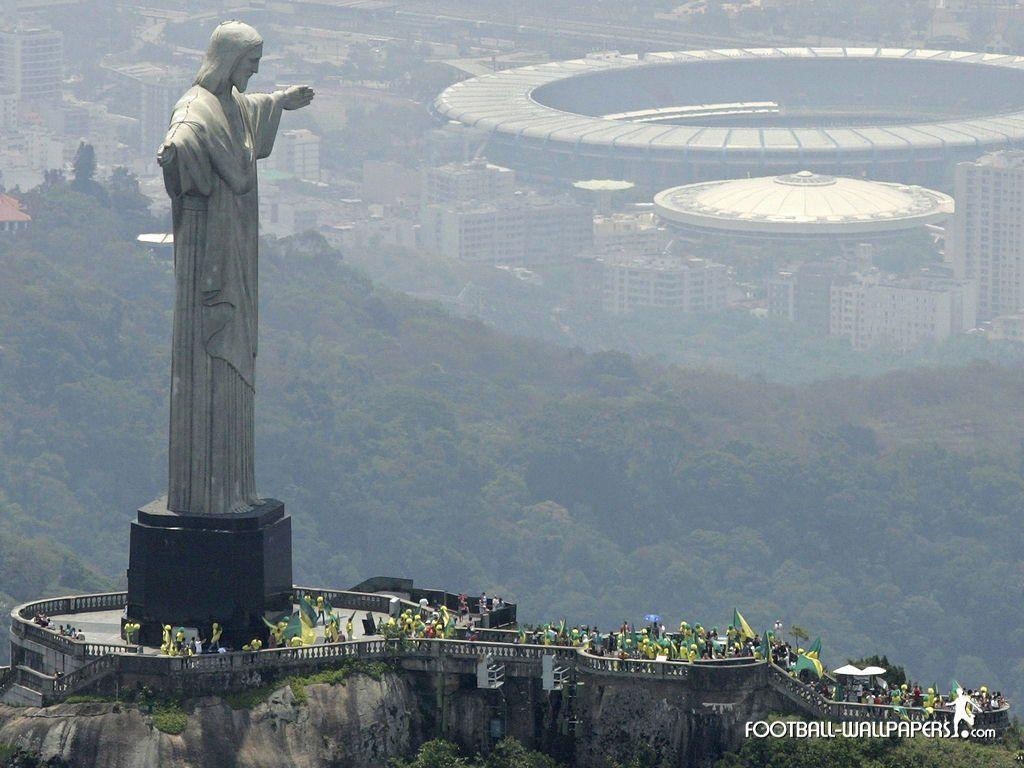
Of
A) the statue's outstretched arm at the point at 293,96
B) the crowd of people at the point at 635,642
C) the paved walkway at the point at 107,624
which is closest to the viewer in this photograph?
the crowd of people at the point at 635,642

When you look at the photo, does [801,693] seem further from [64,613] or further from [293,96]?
[293,96]

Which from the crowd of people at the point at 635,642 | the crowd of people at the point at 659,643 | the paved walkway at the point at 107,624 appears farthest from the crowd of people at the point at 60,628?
the crowd of people at the point at 659,643

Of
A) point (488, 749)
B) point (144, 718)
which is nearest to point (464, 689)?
point (488, 749)

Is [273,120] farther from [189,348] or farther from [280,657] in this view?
[280,657]

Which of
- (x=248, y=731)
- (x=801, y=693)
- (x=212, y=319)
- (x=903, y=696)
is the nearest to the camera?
(x=248, y=731)

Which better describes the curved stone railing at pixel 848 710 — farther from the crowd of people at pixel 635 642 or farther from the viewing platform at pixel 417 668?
the crowd of people at pixel 635 642

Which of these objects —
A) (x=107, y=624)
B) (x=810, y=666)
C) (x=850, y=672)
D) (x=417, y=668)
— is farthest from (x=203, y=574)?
(x=850, y=672)
